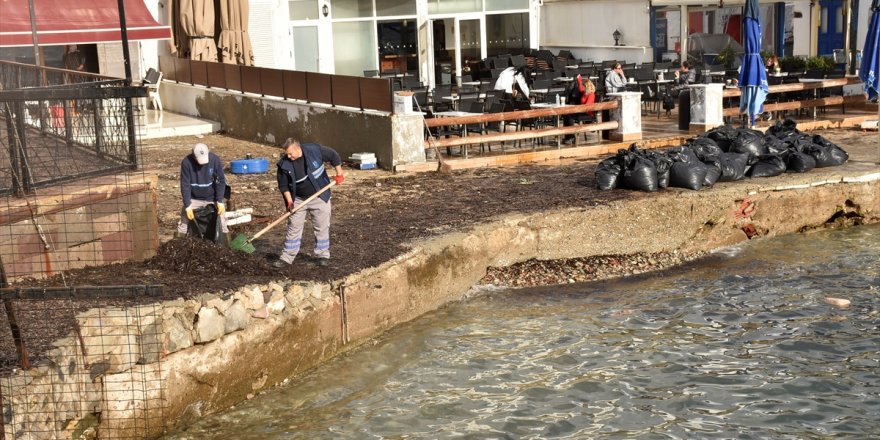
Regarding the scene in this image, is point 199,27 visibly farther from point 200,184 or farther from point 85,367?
point 85,367

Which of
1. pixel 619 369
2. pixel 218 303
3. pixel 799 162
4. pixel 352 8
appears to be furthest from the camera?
pixel 352 8

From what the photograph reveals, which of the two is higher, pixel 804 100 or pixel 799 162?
pixel 804 100

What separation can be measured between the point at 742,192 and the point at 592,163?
10.3 ft

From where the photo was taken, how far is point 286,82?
21500 millimetres

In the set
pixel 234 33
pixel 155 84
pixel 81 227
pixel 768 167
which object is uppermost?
pixel 234 33

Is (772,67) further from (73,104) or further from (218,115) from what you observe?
(73,104)

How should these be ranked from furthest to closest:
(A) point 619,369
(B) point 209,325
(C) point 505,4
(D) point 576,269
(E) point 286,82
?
1. (C) point 505,4
2. (E) point 286,82
3. (D) point 576,269
4. (A) point 619,369
5. (B) point 209,325

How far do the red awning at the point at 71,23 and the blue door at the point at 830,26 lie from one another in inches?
743

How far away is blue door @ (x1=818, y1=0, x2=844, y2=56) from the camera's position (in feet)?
105

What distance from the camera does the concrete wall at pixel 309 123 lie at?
727 inches

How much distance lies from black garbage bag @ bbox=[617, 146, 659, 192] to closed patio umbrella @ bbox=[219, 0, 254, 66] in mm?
12238

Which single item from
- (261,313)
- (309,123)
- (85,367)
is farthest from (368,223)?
(309,123)

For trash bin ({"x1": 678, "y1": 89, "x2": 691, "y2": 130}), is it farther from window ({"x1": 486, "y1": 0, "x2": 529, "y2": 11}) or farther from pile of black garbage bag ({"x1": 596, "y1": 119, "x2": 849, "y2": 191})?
window ({"x1": 486, "y1": 0, "x2": 529, "y2": 11})

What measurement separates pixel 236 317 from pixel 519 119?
32.1 feet
